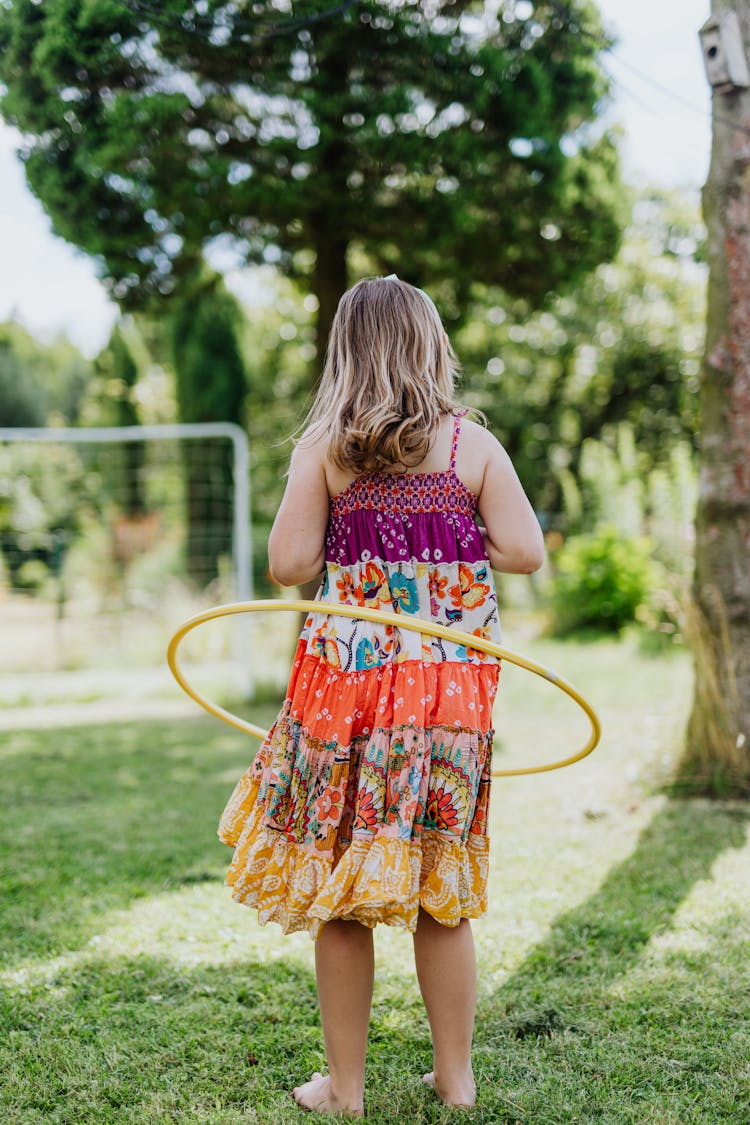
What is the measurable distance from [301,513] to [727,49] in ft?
10.9

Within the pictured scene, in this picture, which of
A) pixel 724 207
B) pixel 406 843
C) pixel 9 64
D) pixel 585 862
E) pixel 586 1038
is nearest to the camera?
pixel 406 843

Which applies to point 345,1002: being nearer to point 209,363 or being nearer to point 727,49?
point 727,49

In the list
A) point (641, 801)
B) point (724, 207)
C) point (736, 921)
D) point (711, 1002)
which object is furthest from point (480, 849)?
point (724, 207)

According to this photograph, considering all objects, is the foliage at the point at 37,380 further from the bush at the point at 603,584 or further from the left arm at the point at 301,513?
the left arm at the point at 301,513

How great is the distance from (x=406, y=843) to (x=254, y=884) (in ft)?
1.15

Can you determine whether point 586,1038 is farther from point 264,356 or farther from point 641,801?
point 264,356

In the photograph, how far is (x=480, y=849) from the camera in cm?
207

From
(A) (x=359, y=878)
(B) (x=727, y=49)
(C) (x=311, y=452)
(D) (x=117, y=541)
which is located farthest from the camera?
(D) (x=117, y=541)

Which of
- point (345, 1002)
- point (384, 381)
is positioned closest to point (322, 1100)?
point (345, 1002)

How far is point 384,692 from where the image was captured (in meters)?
2.01

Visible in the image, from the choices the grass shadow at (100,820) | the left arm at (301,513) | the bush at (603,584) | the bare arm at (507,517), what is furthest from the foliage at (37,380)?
the bare arm at (507,517)

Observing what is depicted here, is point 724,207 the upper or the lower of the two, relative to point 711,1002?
upper

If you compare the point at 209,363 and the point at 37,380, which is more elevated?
the point at 37,380

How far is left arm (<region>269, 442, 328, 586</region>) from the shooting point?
2.09m
